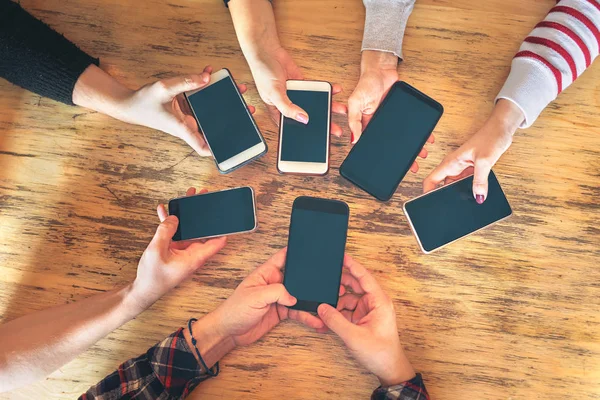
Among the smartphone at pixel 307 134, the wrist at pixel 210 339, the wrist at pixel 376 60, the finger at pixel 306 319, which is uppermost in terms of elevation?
the wrist at pixel 376 60

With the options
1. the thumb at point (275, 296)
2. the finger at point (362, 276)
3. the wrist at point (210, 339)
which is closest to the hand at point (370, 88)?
the finger at point (362, 276)

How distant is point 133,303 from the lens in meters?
0.79

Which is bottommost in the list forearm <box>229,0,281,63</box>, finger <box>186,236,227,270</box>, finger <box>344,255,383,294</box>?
finger <box>344,255,383,294</box>

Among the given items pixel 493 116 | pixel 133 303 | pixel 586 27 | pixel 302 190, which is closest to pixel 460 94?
pixel 493 116

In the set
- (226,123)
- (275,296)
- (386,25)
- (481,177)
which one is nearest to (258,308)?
(275,296)

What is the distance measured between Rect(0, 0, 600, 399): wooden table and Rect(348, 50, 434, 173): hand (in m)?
0.03

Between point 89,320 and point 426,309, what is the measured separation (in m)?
0.64

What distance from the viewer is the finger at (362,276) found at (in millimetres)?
788

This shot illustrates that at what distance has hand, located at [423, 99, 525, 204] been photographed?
79cm

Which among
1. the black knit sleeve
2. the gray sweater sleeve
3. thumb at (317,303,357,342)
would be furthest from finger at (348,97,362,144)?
the black knit sleeve

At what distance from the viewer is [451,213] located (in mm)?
813

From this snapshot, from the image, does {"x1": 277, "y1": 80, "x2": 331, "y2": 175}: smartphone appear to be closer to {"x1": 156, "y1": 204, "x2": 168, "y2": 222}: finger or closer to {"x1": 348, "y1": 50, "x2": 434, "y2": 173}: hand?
{"x1": 348, "y1": 50, "x2": 434, "y2": 173}: hand

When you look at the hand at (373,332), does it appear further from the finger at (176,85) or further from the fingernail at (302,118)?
the finger at (176,85)

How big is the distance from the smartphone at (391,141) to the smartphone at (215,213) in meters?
0.20
